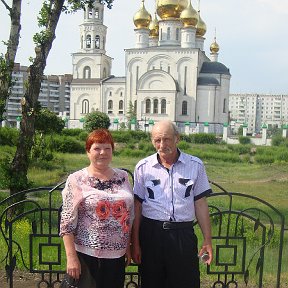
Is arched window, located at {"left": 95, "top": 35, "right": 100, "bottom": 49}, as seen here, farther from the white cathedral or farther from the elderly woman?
the elderly woman

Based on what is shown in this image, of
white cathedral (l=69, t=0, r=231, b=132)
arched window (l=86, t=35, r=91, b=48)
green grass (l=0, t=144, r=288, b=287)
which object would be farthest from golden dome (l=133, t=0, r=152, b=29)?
green grass (l=0, t=144, r=288, b=287)

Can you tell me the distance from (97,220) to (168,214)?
445 millimetres

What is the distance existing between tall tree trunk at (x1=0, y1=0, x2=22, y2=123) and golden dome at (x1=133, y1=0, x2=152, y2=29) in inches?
1373

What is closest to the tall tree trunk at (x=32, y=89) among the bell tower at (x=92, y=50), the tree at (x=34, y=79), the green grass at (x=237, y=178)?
the tree at (x=34, y=79)

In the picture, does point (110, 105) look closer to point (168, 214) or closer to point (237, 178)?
point (237, 178)

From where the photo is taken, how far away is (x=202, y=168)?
2.68 m

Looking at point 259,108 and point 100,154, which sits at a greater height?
point 259,108

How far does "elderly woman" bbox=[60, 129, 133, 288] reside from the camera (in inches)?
94.3

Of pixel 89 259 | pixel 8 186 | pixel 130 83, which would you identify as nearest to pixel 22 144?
pixel 8 186

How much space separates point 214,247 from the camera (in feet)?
17.5

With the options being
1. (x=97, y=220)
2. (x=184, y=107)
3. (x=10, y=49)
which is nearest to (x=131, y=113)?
(x=184, y=107)

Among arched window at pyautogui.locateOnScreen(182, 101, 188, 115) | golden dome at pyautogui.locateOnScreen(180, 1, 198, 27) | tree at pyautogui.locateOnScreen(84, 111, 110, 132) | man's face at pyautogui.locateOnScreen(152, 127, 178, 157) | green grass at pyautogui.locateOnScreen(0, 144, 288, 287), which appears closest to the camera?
man's face at pyautogui.locateOnScreen(152, 127, 178, 157)

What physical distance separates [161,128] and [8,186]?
361cm

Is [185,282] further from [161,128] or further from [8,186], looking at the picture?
[8,186]
